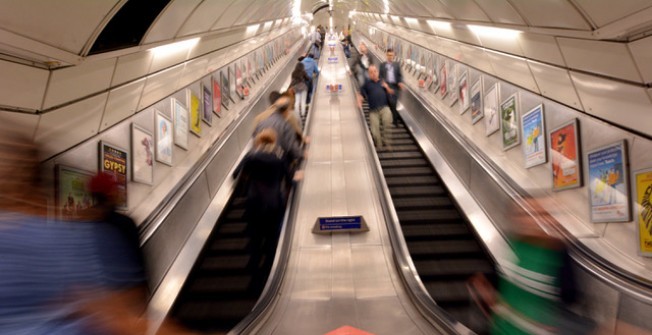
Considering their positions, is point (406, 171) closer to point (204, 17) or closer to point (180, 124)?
point (180, 124)

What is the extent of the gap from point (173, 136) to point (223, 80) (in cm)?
348

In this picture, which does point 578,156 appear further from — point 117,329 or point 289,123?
point 117,329

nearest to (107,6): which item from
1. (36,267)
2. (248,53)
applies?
(36,267)

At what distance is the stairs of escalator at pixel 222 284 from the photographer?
3955 millimetres

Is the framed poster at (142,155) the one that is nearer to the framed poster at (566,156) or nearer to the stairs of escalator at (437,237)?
the stairs of escalator at (437,237)

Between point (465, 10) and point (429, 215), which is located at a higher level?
point (465, 10)

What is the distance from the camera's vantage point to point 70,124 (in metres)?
3.53

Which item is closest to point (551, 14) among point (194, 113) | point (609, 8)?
point (609, 8)

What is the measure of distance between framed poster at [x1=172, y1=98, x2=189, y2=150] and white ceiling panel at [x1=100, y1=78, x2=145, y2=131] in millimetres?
1339

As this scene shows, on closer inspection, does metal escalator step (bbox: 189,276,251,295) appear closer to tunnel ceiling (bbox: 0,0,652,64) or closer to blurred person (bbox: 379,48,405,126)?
tunnel ceiling (bbox: 0,0,652,64)

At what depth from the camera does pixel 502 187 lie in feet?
16.3

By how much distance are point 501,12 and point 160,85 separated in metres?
4.12

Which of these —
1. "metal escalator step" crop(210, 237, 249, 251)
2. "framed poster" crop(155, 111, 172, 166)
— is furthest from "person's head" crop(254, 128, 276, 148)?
"framed poster" crop(155, 111, 172, 166)

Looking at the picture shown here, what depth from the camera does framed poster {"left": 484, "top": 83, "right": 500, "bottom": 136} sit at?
260 inches
